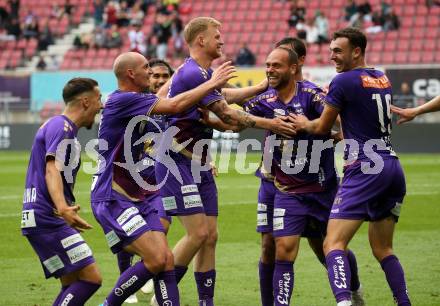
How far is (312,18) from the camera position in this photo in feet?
108

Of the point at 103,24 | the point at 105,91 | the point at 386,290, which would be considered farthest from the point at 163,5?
the point at 386,290

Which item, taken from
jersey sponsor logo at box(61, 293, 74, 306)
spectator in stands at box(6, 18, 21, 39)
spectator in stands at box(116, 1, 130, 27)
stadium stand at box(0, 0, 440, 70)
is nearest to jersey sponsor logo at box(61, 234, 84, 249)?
jersey sponsor logo at box(61, 293, 74, 306)

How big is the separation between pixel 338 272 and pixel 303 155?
52.6 inches

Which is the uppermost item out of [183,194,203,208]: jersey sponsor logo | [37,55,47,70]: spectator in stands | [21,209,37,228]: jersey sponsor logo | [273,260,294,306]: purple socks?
[21,209,37,228]: jersey sponsor logo

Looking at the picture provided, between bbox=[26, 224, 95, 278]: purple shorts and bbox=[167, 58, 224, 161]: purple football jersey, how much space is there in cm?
179

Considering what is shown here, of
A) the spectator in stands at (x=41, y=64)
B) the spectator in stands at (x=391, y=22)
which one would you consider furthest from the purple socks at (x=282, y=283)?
the spectator in stands at (x=41, y=64)

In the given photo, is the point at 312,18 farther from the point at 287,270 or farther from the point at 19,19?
the point at 287,270

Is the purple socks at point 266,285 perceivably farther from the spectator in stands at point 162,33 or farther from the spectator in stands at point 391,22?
the spectator in stands at point 162,33

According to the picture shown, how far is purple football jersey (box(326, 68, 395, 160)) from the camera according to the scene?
7.93m

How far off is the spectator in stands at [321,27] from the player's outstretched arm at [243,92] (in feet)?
75.8

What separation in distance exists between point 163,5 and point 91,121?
2930 centimetres

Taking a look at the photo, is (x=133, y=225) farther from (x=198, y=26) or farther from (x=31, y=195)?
(x=198, y=26)

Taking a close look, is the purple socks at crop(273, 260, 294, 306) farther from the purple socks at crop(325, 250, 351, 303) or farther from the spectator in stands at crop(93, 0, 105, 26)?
the spectator in stands at crop(93, 0, 105, 26)

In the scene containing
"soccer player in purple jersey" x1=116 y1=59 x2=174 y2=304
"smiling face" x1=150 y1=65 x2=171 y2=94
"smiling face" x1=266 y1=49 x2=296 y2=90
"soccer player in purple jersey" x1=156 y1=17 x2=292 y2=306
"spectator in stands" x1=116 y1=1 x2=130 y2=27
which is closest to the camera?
"smiling face" x1=266 y1=49 x2=296 y2=90
